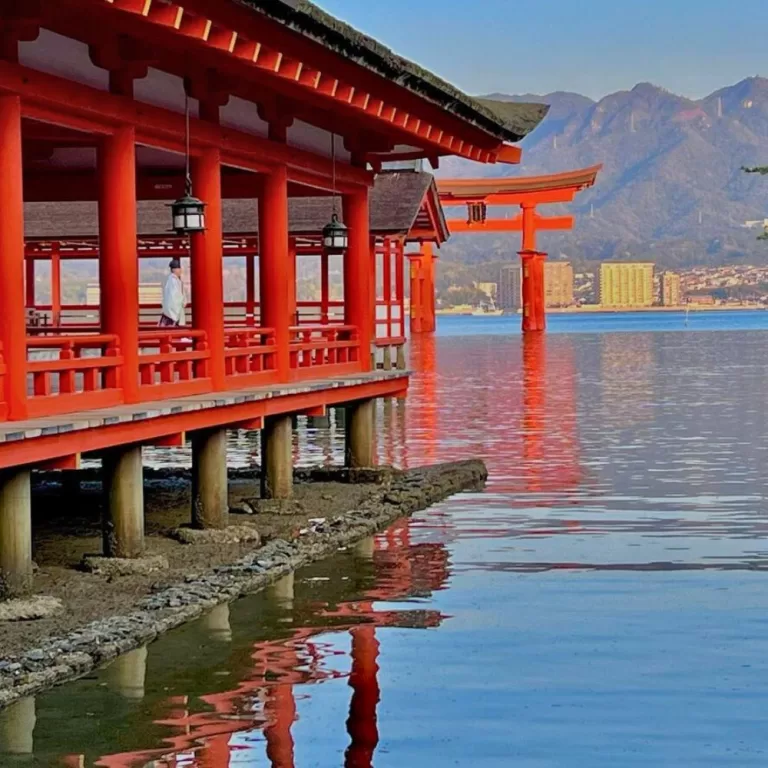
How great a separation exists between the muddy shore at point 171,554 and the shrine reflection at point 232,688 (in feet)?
0.53

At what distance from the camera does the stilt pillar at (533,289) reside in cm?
8319

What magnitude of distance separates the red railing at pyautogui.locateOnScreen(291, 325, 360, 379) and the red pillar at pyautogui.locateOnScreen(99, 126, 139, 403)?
4206 mm

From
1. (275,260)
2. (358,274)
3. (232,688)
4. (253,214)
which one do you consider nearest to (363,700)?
(232,688)

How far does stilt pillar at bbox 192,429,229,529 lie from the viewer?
14.6 meters

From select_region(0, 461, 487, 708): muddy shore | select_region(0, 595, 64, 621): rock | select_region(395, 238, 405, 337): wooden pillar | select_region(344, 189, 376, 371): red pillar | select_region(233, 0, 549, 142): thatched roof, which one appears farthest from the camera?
select_region(395, 238, 405, 337): wooden pillar

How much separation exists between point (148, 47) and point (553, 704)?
6043 millimetres

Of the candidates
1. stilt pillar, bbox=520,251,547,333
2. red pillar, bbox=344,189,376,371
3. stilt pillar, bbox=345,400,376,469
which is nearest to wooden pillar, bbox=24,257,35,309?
red pillar, bbox=344,189,376,371

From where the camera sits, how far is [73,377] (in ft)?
39.2

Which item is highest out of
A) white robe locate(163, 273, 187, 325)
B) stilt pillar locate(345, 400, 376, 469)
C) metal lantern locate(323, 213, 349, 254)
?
metal lantern locate(323, 213, 349, 254)

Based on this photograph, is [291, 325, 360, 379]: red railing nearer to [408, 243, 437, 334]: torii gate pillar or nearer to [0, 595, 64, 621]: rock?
[0, 595, 64, 621]: rock

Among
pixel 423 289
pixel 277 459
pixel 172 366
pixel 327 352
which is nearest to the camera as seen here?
pixel 172 366

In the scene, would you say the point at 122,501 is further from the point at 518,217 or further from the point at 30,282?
the point at 518,217

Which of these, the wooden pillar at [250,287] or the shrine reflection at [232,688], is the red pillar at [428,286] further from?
the shrine reflection at [232,688]

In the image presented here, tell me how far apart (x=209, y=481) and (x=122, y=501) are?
2.14 m
